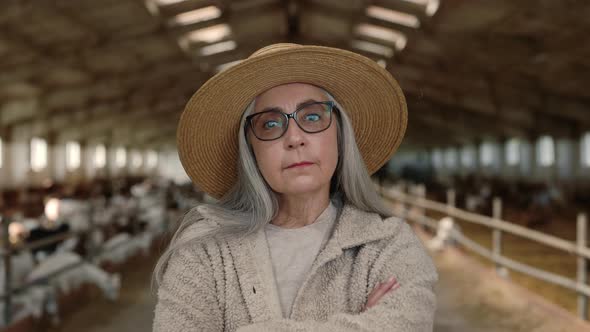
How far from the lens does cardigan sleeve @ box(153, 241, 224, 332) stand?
3.69ft

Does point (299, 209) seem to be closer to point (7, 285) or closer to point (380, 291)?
point (380, 291)

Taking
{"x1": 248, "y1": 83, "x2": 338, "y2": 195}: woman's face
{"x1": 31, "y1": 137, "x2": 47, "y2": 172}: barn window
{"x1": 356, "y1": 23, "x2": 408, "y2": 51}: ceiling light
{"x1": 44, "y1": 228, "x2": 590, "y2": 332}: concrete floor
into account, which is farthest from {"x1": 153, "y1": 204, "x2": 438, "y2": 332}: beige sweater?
{"x1": 31, "y1": 137, "x2": 47, "y2": 172}: barn window

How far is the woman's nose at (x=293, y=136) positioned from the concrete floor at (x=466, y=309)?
106 inches

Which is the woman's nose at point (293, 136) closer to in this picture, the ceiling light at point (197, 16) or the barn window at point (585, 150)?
the ceiling light at point (197, 16)

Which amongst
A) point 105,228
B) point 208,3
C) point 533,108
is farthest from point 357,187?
point 533,108

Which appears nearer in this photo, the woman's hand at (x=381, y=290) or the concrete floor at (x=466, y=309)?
the woman's hand at (x=381, y=290)

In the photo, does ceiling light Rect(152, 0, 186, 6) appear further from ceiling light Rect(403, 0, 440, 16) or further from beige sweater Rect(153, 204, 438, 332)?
beige sweater Rect(153, 204, 438, 332)

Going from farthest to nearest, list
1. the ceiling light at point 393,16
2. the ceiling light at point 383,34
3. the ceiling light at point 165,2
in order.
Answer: the ceiling light at point 383,34 → the ceiling light at point 393,16 → the ceiling light at point 165,2

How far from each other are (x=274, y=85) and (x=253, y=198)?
237 mm

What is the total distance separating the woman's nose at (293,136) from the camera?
3.81ft

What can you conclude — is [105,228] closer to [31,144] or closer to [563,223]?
[563,223]

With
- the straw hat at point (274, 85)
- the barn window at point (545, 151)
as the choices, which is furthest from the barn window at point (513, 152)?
the straw hat at point (274, 85)

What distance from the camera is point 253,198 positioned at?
4.13 feet

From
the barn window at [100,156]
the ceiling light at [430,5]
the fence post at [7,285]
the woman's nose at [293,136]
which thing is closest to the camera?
the woman's nose at [293,136]
